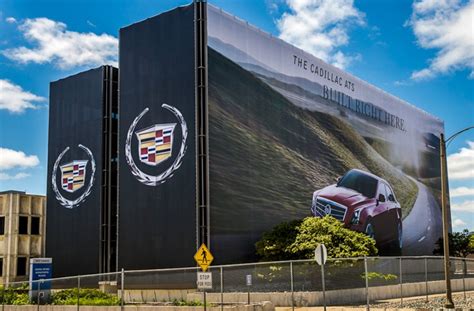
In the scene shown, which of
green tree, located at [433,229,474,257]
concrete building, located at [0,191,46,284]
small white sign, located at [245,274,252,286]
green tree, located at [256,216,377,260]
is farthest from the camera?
green tree, located at [433,229,474,257]

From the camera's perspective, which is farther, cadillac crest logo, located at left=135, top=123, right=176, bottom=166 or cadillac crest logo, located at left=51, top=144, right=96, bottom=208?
cadillac crest logo, located at left=51, top=144, right=96, bottom=208

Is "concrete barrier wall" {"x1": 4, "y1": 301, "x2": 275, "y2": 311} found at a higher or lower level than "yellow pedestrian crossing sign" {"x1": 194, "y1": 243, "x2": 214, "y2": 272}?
lower

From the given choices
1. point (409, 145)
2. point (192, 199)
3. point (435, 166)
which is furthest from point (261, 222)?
point (435, 166)

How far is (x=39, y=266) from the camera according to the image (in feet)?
112

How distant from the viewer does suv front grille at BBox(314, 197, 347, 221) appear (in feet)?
166

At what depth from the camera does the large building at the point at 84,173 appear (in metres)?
49.1

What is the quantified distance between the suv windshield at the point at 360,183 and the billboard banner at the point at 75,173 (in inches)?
826

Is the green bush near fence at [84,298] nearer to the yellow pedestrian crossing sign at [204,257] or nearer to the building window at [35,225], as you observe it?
the yellow pedestrian crossing sign at [204,257]

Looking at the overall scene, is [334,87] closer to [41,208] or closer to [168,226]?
[168,226]

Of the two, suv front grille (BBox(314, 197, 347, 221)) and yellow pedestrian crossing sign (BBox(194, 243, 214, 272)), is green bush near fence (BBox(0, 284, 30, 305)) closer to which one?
yellow pedestrian crossing sign (BBox(194, 243, 214, 272))

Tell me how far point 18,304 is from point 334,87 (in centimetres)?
3468

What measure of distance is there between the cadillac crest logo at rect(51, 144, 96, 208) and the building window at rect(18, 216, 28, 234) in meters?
9.51

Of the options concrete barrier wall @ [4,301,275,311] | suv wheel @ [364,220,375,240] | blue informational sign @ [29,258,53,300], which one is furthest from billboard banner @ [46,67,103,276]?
suv wheel @ [364,220,375,240]

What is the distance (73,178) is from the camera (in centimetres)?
5169
